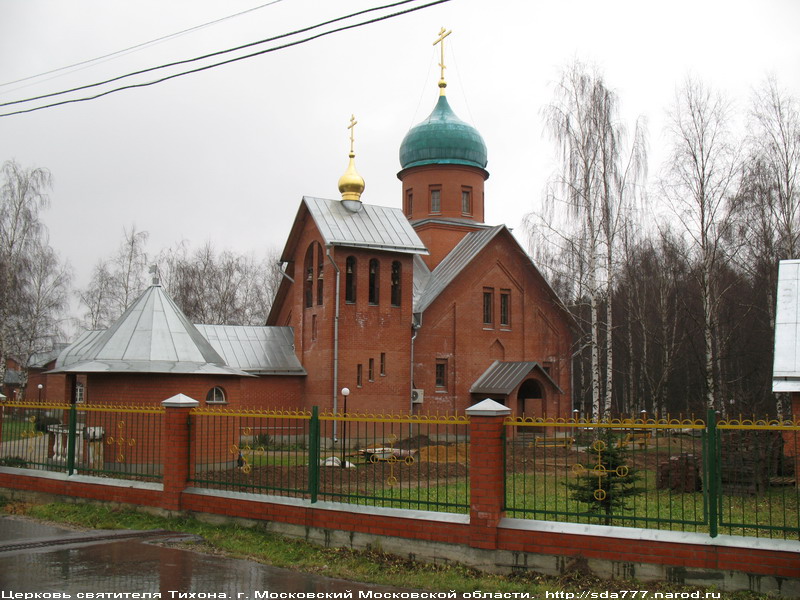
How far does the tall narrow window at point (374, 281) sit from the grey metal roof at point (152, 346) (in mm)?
7084

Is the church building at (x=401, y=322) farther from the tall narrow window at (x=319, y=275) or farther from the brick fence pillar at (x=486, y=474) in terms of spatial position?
the brick fence pillar at (x=486, y=474)

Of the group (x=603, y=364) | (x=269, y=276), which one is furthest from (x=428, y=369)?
(x=269, y=276)

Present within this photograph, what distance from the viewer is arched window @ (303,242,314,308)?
22.8 meters

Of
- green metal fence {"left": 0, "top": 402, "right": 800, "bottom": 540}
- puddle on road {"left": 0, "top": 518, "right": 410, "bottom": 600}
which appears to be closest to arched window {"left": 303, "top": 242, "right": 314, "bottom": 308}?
green metal fence {"left": 0, "top": 402, "right": 800, "bottom": 540}

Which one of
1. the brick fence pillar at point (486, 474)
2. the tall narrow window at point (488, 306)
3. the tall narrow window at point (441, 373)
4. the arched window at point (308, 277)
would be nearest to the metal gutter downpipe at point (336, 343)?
the arched window at point (308, 277)

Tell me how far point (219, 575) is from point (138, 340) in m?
8.72

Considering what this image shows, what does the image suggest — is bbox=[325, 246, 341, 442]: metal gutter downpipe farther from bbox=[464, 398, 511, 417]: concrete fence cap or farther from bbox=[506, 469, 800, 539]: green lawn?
bbox=[464, 398, 511, 417]: concrete fence cap

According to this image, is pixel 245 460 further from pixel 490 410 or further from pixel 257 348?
pixel 257 348

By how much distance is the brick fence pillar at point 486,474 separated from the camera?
6793mm

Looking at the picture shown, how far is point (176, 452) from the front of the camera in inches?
358

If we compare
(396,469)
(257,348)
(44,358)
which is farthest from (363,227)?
(44,358)

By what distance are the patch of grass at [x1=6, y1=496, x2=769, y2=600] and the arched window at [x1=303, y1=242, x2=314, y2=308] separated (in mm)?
13718

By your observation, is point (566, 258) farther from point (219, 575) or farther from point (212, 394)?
point (219, 575)

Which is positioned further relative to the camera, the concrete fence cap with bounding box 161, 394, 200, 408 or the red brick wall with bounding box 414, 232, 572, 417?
the red brick wall with bounding box 414, 232, 572, 417
